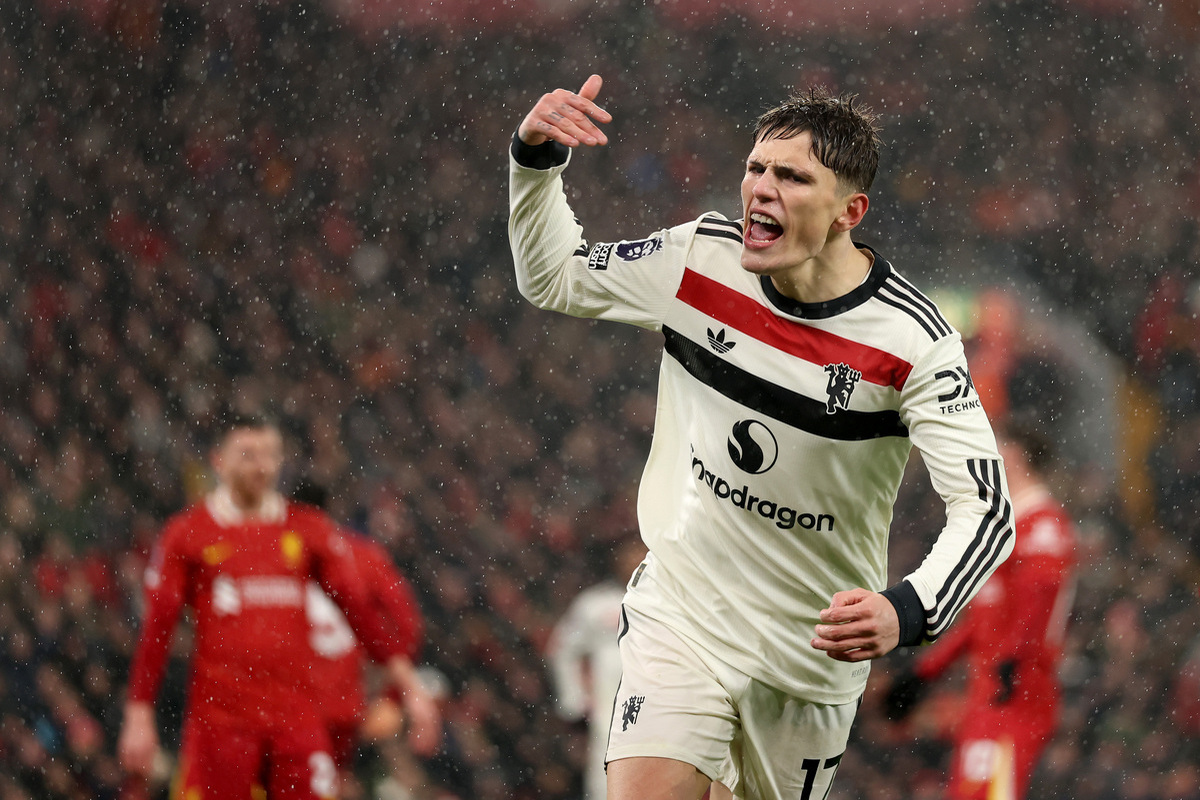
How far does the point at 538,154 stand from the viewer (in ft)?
8.00

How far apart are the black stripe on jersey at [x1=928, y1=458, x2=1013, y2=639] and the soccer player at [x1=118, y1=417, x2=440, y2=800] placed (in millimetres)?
2494

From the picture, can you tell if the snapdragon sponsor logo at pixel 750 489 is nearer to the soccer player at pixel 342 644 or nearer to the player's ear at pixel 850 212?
the player's ear at pixel 850 212

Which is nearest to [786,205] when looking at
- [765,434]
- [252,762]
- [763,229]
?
[763,229]

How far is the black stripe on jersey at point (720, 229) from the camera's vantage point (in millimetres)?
2527

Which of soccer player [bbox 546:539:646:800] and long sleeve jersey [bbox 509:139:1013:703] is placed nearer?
long sleeve jersey [bbox 509:139:1013:703]

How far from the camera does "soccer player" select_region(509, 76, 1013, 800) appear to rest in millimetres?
2334

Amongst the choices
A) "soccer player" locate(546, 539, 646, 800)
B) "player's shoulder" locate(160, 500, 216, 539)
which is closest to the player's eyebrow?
"player's shoulder" locate(160, 500, 216, 539)

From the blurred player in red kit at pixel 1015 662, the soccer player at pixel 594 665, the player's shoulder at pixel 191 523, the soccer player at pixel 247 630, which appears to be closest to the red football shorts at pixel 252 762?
the soccer player at pixel 247 630

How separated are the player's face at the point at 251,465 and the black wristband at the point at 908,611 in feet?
8.81

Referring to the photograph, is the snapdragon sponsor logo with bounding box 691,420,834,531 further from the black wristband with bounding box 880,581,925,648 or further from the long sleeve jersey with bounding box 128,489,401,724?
the long sleeve jersey with bounding box 128,489,401,724

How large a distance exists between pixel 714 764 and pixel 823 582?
1.33 ft

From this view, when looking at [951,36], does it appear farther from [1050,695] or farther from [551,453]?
[1050,695]

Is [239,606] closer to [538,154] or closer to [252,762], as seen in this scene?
[252,762]

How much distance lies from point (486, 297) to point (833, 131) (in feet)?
24.6
